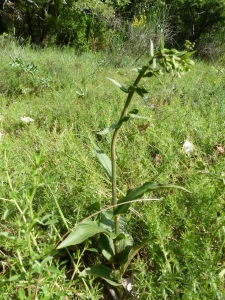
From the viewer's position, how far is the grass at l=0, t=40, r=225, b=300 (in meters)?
0.92

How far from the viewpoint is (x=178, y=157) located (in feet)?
5.63

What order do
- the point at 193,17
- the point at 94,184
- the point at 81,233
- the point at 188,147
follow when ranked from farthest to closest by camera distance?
the point at 193,17 < the point at 188,147 < the point at 94,184 < the point at 81,233

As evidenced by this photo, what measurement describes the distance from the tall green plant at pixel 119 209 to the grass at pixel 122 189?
0.05 meters

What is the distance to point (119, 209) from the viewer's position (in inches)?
40.9

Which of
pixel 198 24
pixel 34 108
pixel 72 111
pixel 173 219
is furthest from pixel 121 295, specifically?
pixel 198 24

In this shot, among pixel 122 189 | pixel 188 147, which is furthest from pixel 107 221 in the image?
pixel 188 147

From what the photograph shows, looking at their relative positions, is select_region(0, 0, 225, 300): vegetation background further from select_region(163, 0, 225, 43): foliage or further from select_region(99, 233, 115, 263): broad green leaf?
select_region(163, 0, 225, 43): foliage

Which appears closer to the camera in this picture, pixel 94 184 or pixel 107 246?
pixel 107 246

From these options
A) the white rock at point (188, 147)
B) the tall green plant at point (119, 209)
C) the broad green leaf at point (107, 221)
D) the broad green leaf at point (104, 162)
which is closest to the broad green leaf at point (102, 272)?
the tall green plant at point (119, 209)

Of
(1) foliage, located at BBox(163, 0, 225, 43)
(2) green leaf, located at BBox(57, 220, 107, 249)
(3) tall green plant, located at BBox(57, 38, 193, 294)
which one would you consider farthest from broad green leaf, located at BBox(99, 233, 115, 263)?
(1) foliage, located at BBox(163, 0, 225, 43)

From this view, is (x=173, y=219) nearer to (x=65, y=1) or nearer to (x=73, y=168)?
(x=73, y=168)

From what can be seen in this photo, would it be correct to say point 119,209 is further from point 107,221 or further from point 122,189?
point 122,189

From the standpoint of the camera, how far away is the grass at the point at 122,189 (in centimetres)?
92

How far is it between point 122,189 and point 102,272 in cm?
52
